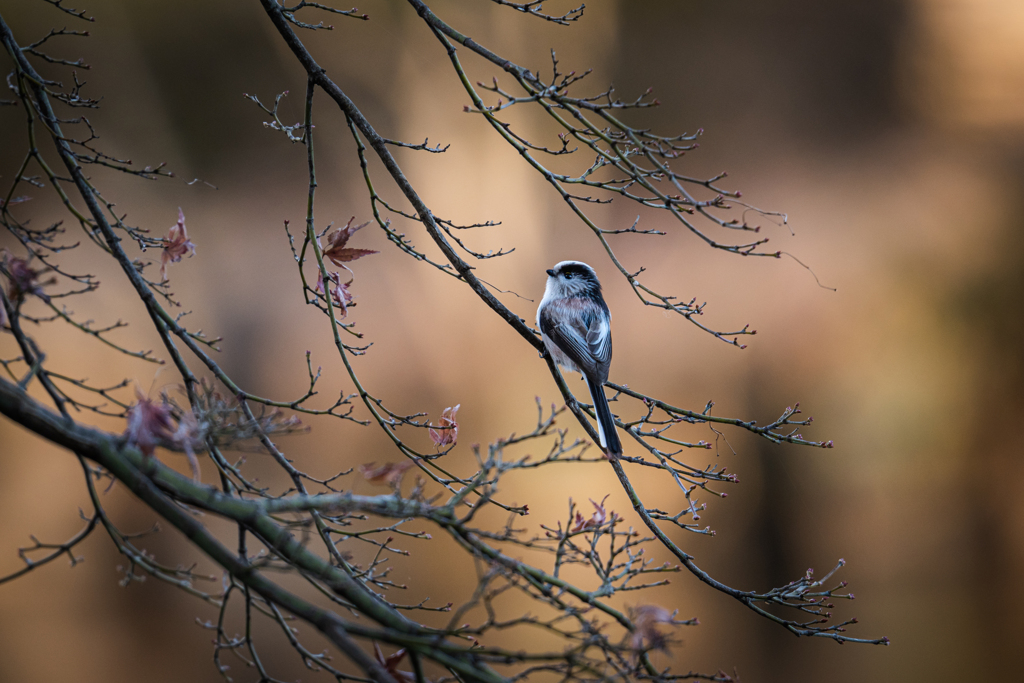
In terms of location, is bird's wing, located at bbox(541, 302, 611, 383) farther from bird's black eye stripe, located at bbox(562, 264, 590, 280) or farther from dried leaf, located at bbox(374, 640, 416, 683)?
dried leaf, located at bbox(374, 640, 416, 683)

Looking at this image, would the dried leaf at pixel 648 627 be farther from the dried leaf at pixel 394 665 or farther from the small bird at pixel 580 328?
the small bird at pixel 580 328

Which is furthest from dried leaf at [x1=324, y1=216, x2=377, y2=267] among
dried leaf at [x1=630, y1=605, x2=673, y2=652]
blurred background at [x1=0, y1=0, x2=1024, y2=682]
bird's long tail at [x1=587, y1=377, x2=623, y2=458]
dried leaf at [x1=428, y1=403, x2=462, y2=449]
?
blurred background at [x1=0, y1=0, x2=1024, y2=682]

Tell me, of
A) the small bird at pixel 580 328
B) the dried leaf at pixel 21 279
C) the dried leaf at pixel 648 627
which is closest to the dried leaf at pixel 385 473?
the dried leaf at pixel 648 627

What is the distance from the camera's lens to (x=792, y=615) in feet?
18.9

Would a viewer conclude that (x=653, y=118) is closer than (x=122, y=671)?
No

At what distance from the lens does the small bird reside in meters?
2.48

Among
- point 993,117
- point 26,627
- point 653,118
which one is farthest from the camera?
point 653,118

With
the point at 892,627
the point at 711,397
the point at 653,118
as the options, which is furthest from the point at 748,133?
the point at 892,627

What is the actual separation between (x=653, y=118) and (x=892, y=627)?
4206mm

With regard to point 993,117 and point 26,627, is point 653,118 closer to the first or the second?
point 993,117

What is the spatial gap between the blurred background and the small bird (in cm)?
216

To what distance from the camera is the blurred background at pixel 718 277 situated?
5.04 m

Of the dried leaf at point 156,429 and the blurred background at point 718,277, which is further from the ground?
the blurred background at point 718,277

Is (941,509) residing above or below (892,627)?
above
